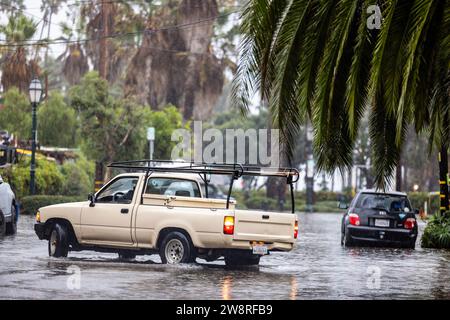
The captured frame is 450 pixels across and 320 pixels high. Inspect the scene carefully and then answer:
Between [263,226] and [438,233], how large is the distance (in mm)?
9724

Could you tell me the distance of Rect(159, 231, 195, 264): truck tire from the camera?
59.6 feet

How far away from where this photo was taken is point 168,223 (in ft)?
59.6

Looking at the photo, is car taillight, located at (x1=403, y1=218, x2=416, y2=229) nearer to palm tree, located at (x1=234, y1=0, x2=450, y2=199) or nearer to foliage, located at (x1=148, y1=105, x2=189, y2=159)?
palm tree, located at (x1=234, y1=0, x2=450, y2=199)

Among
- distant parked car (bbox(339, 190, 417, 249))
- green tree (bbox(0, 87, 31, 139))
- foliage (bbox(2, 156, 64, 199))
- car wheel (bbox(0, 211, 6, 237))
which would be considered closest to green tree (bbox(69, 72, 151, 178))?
foliage (bbox(2, 156, 64, 199))

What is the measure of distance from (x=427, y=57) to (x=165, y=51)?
147 feet

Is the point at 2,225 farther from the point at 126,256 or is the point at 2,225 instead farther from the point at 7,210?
the point at 126,256

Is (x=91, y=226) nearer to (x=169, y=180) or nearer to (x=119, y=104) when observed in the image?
(x=169, y=180)

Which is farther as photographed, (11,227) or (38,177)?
(38,177)

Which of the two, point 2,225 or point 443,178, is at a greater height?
point 443,178

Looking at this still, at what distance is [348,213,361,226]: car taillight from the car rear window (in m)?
0.33

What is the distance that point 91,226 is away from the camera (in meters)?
19.0

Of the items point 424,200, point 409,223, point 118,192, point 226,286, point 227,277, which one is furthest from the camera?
point 424,200

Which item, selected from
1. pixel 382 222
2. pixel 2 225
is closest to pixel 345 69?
pixel 382 222
